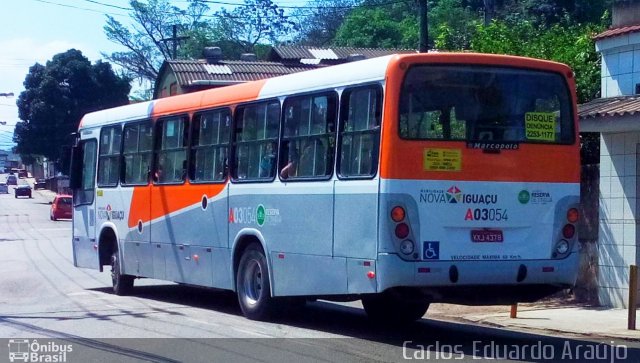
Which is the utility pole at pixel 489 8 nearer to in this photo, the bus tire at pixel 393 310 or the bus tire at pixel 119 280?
the bus tire at pixel 119 280

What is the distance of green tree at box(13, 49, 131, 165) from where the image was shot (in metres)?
65.6

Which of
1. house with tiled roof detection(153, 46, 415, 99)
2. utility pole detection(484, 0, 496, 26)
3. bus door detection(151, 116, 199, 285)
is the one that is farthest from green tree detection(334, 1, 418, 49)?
bus door detection(151, 116, 199, 285)

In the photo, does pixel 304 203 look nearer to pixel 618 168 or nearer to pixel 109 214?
pixel 618 168

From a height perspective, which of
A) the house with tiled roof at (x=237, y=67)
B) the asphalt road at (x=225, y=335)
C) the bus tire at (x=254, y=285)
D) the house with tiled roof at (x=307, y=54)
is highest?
the house with tiled roof at (x=307, y=54)

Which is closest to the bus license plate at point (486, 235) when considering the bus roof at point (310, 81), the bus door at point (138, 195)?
the bus roof at point (310, 81)

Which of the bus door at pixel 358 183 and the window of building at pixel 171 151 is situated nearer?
the bus door at pixel 358 183

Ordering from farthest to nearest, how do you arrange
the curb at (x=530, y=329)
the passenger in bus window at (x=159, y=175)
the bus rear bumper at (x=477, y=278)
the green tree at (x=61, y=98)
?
the green tree at (x=61, y=98), the passenger in bus window at (x=159, y=175), the curb at (x=530, y=329), the bus rear bumper at (x=477, y=278)

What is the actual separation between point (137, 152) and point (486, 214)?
793 centimetres

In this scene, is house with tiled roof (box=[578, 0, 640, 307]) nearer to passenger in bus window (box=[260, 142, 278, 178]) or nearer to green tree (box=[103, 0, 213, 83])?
passenger in bus window (box=[260, 142, 278, 178])

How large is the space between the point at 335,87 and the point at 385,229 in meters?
2.08

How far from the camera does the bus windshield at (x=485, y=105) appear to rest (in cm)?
1110

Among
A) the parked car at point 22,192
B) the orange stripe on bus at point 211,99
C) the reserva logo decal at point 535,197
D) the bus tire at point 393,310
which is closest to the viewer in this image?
the reserva logo decal at point 535,197

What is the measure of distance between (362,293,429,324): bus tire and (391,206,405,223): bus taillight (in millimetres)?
2837

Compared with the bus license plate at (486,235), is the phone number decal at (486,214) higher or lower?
higher
